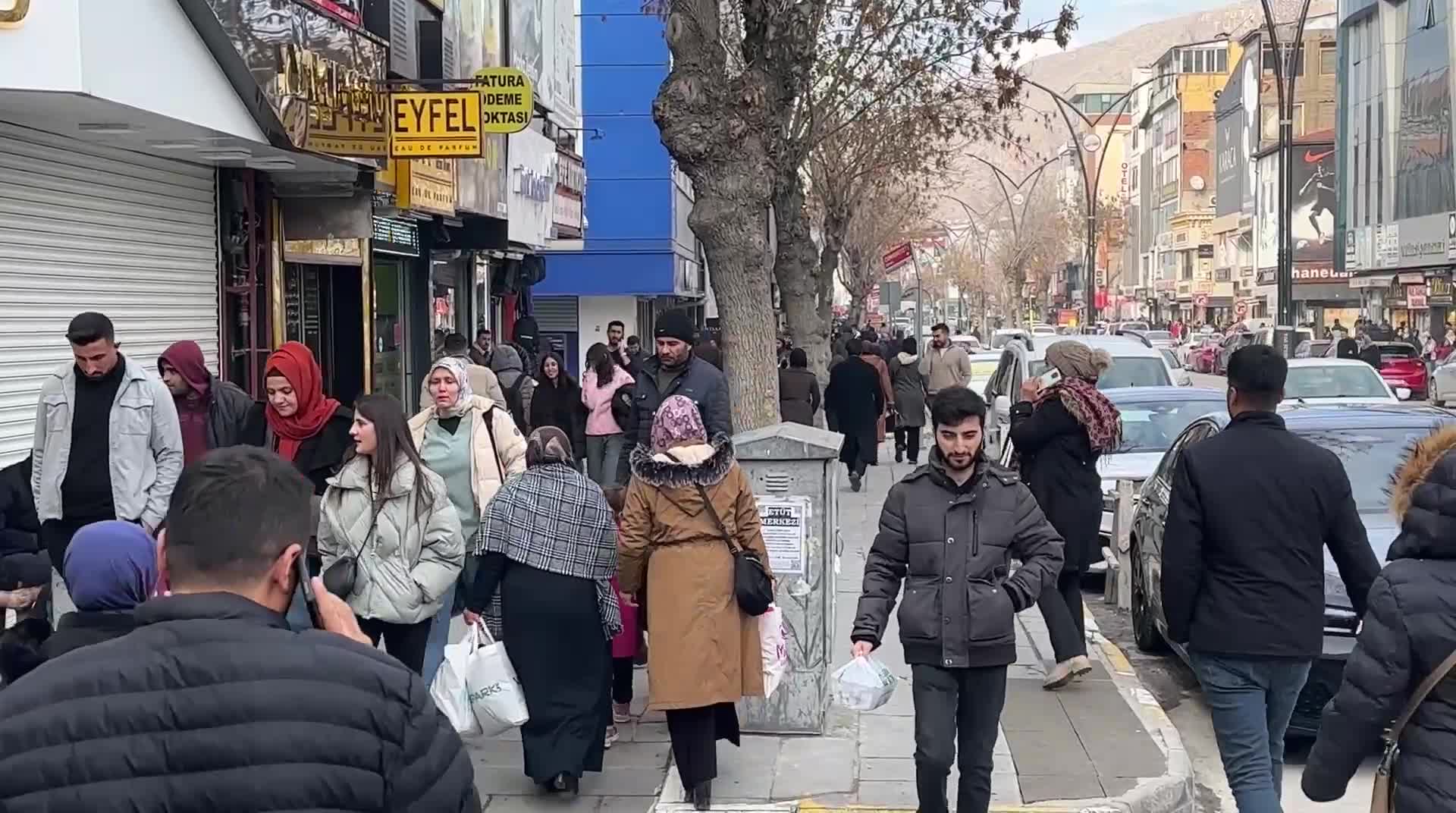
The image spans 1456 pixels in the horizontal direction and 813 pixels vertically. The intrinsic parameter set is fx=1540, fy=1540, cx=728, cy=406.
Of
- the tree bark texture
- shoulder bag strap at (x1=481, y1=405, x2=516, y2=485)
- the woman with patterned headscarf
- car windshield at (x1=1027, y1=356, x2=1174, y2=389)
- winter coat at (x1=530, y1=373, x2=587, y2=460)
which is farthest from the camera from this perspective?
car windshield at (x1=1027, y1=356, x2=1174, y2=389)

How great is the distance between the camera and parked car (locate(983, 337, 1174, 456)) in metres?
17.0

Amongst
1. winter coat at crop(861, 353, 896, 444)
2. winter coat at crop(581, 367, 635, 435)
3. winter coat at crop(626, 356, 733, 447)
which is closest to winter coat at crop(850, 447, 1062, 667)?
winter coat at crop(626, 356, 733, 447)

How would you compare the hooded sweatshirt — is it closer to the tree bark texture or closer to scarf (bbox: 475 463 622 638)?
scarf (bbox: 475 463 622 638)

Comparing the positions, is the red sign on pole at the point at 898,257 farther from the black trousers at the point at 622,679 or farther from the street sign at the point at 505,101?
the black trousers at the point at 622,679

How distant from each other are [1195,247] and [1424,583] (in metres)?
104

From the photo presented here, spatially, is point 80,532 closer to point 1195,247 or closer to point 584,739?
point 584,739

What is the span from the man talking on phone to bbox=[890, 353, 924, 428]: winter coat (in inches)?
664

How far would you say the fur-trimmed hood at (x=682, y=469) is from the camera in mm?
6004

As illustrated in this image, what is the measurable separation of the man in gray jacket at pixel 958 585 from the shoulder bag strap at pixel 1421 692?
181 centimetres

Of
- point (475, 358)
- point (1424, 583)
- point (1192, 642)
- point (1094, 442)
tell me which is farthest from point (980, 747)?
point (475, 358)

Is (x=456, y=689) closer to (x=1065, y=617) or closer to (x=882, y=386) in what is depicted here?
(x=1065, y=617)

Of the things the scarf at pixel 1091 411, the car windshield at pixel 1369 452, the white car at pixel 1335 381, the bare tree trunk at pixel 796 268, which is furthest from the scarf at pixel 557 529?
the bare tree trunk at pixel 796 268

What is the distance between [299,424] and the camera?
6785mm

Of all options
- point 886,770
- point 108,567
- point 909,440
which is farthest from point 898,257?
point 108,567
